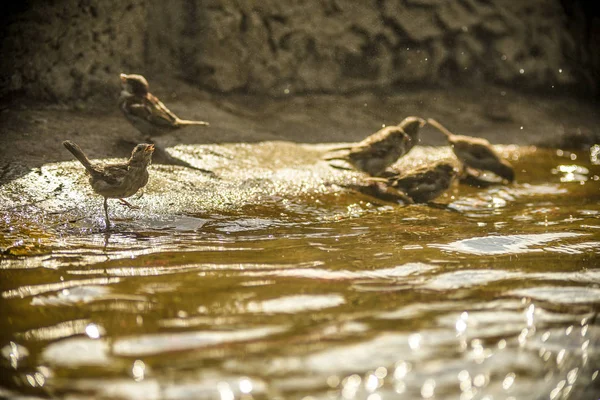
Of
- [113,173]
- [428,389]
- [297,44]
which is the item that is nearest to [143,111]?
[113,173]

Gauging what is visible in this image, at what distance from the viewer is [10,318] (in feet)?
12.5

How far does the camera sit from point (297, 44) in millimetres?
10594

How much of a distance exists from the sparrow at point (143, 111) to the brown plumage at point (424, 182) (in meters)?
2.34

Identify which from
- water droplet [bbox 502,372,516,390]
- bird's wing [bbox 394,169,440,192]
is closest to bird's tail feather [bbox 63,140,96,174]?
bird's wing [bbox 394,169,440,192]

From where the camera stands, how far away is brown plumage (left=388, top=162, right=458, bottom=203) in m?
7.30

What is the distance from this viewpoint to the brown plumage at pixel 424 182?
7297 mm

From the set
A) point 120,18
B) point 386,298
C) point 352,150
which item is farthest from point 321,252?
point 120,18

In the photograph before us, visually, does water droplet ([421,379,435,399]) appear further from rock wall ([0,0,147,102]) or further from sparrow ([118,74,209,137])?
rock wall ([0,0,147,102])

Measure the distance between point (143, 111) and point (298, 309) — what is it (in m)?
4.58

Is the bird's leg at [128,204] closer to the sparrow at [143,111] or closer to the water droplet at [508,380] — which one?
the sparrow at [143,111]

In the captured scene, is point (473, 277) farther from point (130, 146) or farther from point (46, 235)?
point (130, 146)

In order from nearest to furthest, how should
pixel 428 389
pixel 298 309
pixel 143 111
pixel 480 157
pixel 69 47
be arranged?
pixel 428 389 < pixel 298 309 < pixel 143 111 < pixel 480 157 < pixel 69 47

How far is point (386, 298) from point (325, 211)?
249cm

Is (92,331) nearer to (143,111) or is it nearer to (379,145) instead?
(143,111)
